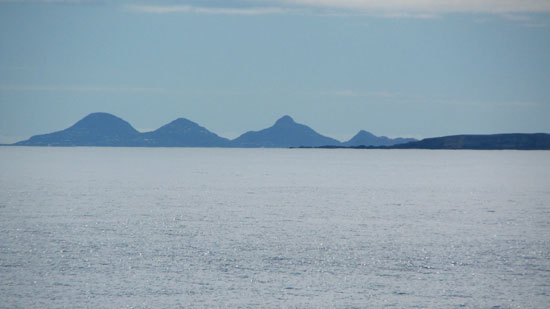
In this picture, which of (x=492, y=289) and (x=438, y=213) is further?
(x=438, y=213)

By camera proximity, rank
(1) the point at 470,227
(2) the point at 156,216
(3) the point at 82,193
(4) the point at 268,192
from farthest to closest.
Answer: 1. (4) the point at 268,192
2. (3) the point at 82,193
3. (2) the point at 156,216
4. (1) the point at 470,227

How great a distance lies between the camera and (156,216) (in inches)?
1882

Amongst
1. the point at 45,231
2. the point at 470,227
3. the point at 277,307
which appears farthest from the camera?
the point at 470,227

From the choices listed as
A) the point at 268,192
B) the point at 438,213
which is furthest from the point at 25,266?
the point at 268,192

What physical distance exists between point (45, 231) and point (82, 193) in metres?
31.1

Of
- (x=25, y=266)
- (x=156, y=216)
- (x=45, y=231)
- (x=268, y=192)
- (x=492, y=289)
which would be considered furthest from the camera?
(x=268, y=192)

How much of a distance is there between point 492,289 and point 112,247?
63.7ft

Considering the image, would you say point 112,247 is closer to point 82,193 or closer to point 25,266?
point 25,266

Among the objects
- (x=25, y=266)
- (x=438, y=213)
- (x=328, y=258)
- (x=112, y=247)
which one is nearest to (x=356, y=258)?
(x=328, y=258)

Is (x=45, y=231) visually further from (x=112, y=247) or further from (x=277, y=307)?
(x=277, y=307)

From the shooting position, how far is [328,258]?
3133cm

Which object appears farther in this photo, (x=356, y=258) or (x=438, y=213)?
→ (x=438, y=213)

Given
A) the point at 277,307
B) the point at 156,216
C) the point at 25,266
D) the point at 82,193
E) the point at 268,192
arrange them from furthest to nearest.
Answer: the point at 268,192
the point at 82,193
the point at 156,216
the point at 25,266
the point at 277,307

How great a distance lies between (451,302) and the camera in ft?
78.1
